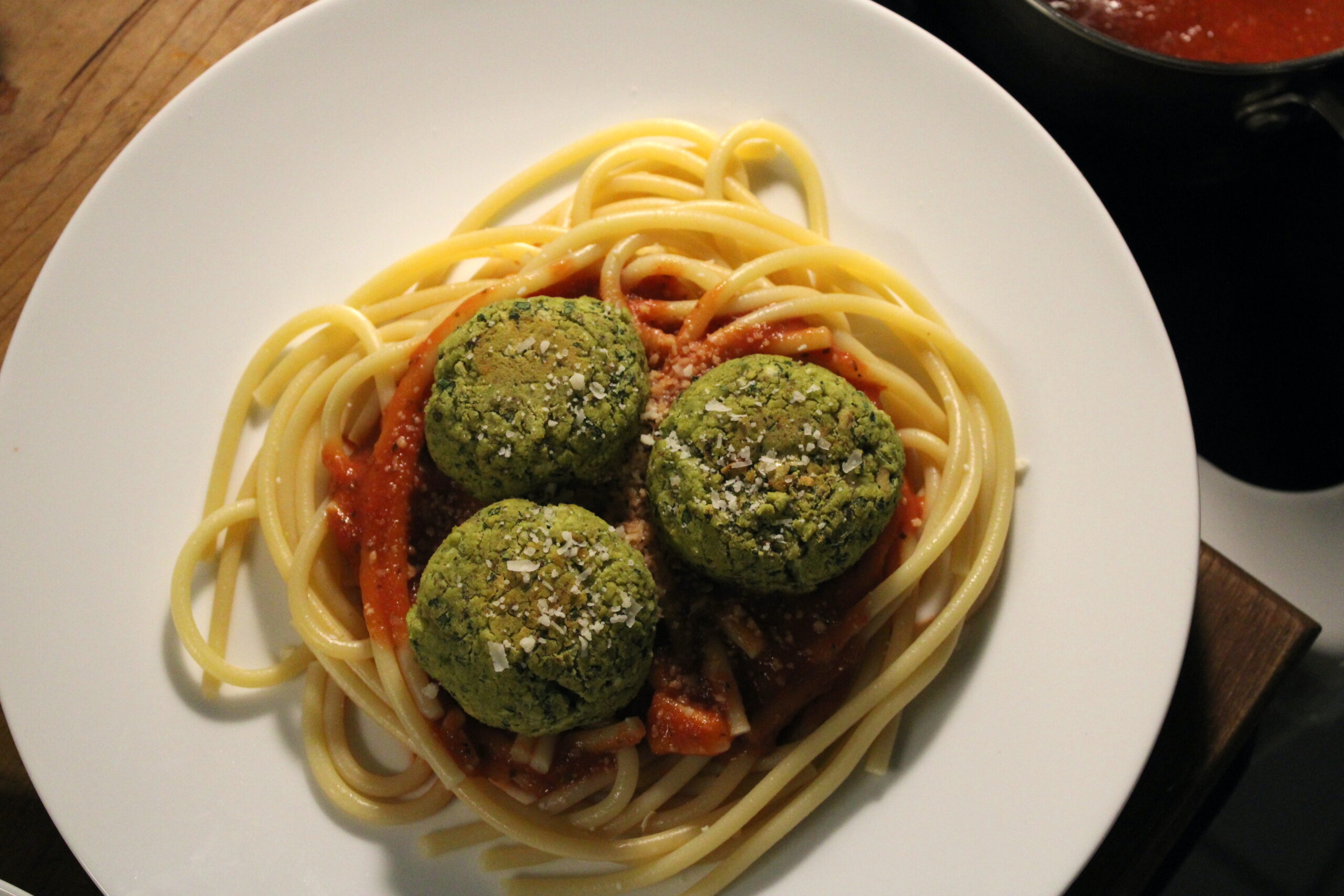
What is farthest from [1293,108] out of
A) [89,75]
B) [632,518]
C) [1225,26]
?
[89,75]

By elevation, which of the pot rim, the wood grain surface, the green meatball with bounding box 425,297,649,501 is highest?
the wood grain surface

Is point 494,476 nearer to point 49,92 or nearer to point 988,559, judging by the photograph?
point 988,559

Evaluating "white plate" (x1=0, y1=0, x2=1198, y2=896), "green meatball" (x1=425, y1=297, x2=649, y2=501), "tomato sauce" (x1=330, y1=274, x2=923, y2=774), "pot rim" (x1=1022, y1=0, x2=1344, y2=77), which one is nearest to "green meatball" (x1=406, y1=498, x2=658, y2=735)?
"green meatball" (x1=425, y1=297, x2=649, y2=501)

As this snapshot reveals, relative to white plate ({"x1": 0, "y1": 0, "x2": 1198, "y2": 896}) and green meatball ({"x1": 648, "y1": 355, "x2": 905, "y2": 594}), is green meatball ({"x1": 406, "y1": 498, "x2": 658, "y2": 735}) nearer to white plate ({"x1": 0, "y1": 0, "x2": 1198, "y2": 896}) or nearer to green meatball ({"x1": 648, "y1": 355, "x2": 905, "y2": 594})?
green meatball ({"x1": 648, "y1": 355, "x2": 905, "y2": 594})

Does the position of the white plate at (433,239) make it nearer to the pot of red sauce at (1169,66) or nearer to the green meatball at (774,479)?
the pot of red sauce at (1169,66)

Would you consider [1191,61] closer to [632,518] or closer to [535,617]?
[632,518]

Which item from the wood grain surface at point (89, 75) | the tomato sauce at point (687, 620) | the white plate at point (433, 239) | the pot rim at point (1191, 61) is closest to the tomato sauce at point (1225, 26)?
the pot rim at point (1191, 61)
